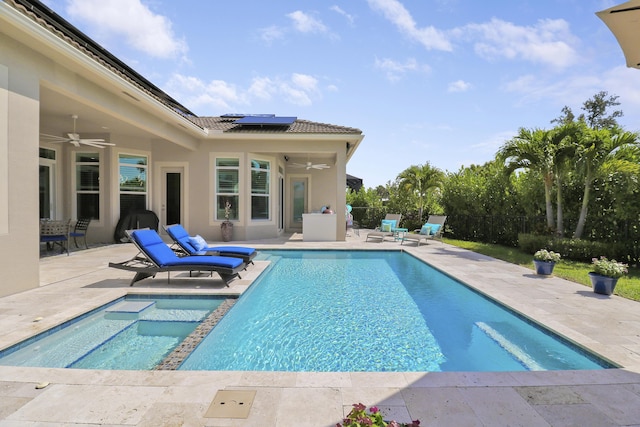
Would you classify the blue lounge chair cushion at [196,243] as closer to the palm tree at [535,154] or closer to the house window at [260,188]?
the house window at [260,188]

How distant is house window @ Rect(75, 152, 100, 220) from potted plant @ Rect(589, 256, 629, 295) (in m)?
14.3

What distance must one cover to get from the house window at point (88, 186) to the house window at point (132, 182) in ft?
2.45

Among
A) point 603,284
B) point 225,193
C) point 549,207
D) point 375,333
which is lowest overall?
point 375,333

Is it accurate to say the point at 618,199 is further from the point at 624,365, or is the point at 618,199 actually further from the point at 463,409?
the point at 463,409

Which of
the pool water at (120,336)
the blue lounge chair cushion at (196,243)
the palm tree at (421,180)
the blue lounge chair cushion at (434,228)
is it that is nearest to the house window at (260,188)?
the blue lounge chair cushion at (196,243)

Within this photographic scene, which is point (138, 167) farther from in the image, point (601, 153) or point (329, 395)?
point (601, 153)

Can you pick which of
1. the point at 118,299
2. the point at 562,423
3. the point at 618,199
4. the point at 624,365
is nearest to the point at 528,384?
the point at 562,423

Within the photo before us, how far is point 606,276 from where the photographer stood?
590 centimetres

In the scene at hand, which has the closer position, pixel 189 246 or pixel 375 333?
pixel 375 333

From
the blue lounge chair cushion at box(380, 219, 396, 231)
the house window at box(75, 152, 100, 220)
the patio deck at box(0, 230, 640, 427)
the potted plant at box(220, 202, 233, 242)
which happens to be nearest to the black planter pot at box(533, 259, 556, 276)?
the patio deck at box(0, 230, 640, 427)

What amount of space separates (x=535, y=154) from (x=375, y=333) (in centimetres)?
953

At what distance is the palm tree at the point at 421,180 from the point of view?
1842cm

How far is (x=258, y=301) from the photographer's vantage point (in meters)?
6.03

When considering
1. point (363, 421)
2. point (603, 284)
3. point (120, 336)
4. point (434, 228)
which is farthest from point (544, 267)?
point (120, 336)
